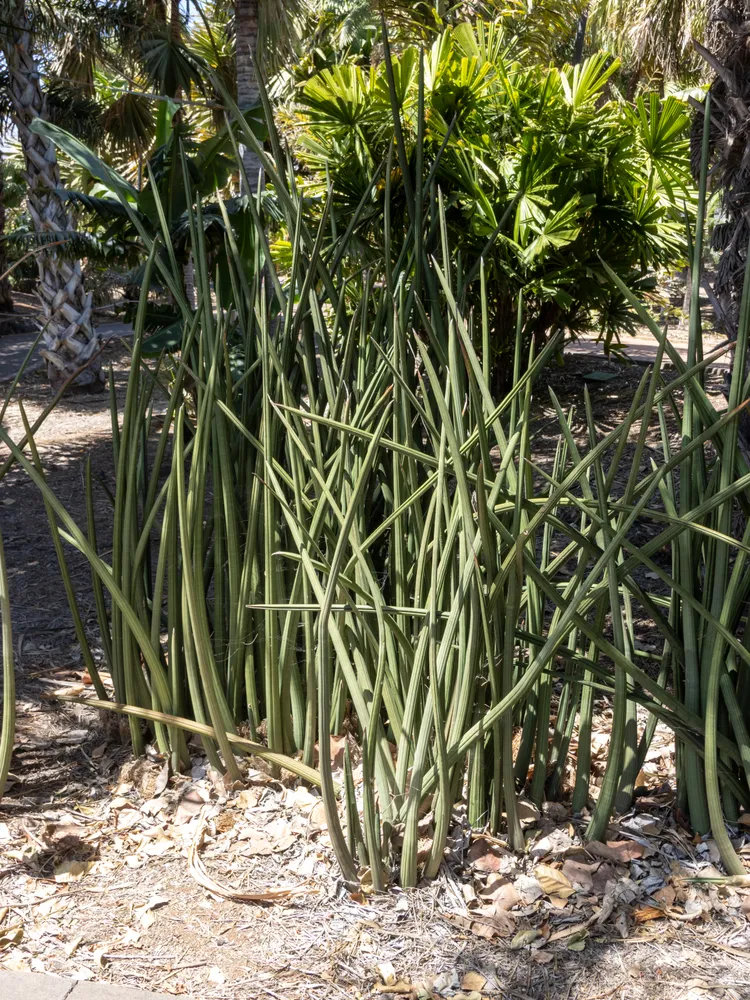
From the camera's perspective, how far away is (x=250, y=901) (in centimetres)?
182

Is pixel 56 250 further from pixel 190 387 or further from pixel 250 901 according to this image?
pixel 250 901

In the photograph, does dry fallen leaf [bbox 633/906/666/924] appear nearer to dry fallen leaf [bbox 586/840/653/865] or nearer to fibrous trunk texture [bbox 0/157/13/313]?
dry fallen leaf [bbox 586/840/653/865]

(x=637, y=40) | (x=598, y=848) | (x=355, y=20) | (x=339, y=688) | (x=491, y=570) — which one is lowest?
(x=598, y=848)

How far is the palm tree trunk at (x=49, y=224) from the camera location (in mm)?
7766

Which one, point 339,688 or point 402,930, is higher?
point 339,688

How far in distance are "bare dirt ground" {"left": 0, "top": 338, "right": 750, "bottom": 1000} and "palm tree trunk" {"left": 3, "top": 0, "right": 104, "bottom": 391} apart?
19.8 ft

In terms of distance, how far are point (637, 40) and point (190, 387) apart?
10.9m

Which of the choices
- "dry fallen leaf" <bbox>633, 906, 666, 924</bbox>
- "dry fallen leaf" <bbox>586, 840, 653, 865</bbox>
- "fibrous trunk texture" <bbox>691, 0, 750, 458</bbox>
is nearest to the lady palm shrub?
"dry fallen leaf" <bbox>586, 840, 653, 865</bbox>

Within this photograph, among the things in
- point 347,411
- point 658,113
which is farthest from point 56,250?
point 347,411

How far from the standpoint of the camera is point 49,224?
8.24 m

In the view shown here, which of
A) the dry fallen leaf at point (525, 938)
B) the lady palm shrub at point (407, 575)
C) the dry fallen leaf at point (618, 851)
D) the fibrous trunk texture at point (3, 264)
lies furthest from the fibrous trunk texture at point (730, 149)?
the fibrous trunk texture at point (3, 264)

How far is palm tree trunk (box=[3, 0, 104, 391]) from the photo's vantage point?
7766 millimetres

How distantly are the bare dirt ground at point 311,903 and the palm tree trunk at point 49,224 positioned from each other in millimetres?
6031

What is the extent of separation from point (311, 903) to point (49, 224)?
7.94 meters
